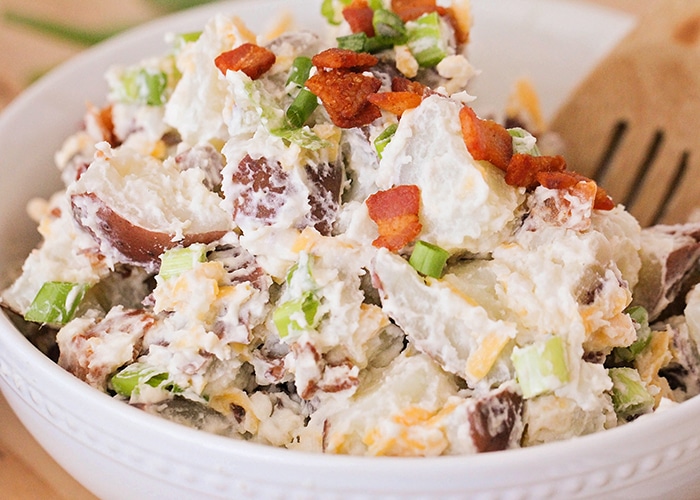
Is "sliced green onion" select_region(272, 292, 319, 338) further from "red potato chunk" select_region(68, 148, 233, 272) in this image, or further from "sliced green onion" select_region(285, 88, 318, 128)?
"sliced green onion" select_region(285, 88, 318, 128)

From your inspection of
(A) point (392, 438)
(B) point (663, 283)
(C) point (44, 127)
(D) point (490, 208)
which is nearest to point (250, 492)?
(A) point (392, 438)

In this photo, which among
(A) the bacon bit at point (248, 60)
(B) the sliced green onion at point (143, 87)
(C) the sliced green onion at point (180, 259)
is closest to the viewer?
(C) the sliced green onion at point (180, 259)

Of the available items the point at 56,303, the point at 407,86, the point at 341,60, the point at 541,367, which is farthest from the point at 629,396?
the point at 56,303

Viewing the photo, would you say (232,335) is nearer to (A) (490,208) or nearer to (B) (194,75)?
(A) (490,208)

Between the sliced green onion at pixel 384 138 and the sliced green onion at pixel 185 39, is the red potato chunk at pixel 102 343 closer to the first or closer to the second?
the sliced green onion at pixel 384 138

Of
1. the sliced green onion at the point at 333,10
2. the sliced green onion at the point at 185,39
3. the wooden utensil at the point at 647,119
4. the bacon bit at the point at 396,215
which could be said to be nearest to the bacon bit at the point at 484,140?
the bacon bit at the point at 396,215

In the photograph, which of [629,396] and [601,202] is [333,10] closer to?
[601,202]
